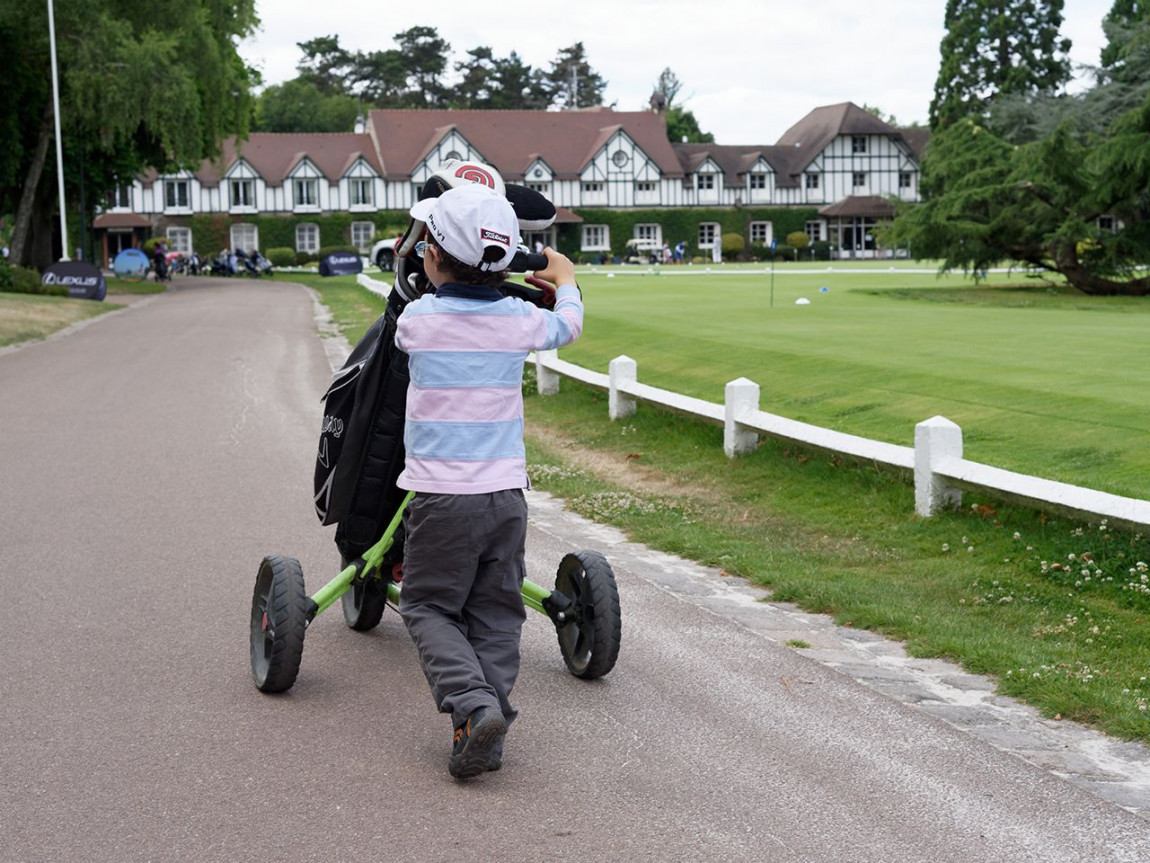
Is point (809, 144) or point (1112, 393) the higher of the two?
point (809, 144)

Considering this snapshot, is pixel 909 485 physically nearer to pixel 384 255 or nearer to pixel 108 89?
pixel 108 89

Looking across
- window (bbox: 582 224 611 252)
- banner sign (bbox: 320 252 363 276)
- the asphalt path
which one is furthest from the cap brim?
window (bbox: 582 224 611 252)

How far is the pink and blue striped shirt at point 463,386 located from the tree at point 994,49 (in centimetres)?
7842

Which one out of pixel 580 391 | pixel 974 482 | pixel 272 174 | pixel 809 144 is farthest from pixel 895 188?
pixel 974 482

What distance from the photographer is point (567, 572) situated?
5.90 metres

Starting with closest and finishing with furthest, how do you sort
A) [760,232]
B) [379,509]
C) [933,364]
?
[379,509] < [933,364] < [760,232]

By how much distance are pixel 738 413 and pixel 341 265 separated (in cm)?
4961

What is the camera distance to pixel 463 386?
197 inches

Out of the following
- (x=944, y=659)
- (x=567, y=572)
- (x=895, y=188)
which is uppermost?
(x=895, y=188)

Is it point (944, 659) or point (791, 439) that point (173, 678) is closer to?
point (944, 659)

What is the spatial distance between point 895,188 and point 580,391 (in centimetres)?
7853

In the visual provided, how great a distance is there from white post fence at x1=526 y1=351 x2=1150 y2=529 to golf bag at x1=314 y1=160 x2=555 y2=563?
3.32m

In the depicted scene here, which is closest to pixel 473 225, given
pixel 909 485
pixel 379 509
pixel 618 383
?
pixel 379 509

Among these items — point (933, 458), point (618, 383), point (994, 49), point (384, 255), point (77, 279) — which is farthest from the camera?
point (994, 49)
